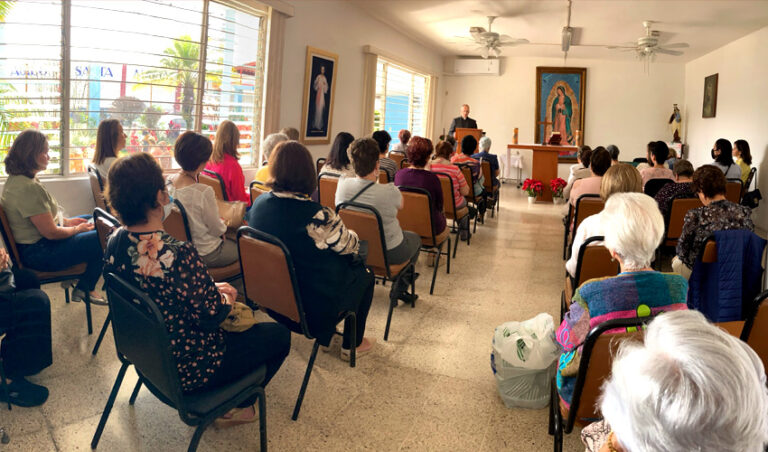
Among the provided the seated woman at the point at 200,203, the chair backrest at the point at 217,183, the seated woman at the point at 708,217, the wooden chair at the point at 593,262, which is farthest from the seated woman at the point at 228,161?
the seated woman at the point at 708,217

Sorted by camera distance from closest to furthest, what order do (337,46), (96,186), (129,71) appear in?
(96,186) → (129,71) → (337,46)

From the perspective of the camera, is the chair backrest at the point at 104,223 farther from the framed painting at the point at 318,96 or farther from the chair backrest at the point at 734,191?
the chair backrest at the point at 734,191

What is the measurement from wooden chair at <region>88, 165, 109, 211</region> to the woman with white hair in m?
A: 3.70

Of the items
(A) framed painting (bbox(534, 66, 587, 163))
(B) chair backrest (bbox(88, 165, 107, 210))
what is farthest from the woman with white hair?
(A) framed painting (bbox(534, 66, 587, 163))

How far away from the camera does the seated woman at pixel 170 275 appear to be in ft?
5.66

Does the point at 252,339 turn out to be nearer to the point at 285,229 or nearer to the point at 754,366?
the point at 285,229

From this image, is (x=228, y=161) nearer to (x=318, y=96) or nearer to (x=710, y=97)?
(x=318, y=96)

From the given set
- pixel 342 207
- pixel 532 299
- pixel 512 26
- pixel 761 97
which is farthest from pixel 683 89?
pixel 342 207

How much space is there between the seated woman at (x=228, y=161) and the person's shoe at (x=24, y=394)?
195 centimetres

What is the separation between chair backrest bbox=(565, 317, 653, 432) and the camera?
1592mm

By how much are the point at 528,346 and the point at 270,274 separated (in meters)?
1.18

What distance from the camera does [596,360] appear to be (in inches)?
65.3

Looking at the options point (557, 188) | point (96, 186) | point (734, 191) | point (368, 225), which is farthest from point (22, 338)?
point (557, 188)

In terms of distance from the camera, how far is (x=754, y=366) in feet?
2.95
